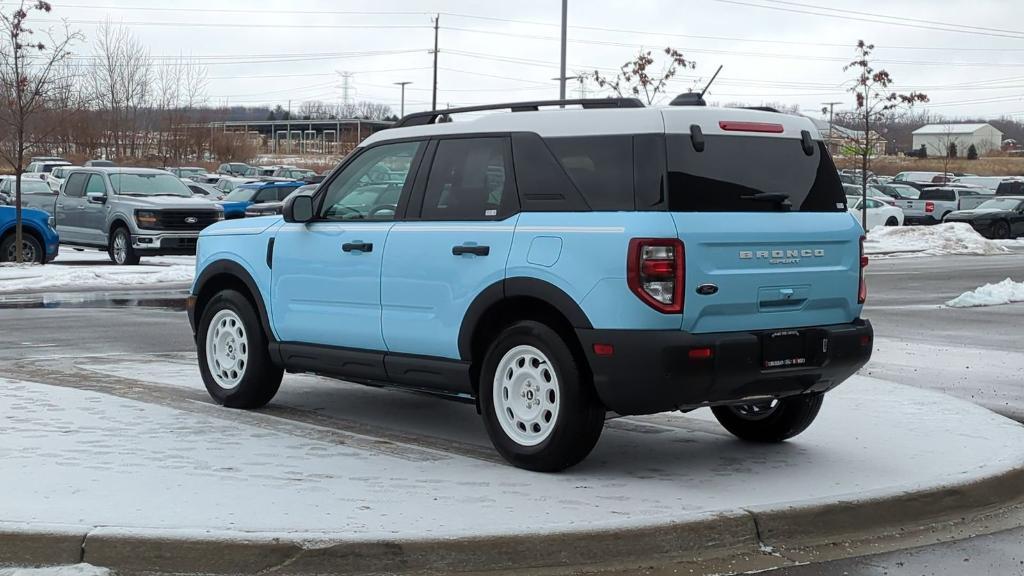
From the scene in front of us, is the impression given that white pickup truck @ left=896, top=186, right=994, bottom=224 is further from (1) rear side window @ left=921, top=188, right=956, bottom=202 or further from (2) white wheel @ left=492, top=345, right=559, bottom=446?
(2) white wheel @ left=492, top=345, right=559, bottom=446

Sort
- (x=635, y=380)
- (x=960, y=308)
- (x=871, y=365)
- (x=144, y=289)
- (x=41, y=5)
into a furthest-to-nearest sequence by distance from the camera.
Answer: (x=41, y=5)
(x=144, y=289)
(x=960, y=308)
(x=871, y=365)
(x=635, y=380)

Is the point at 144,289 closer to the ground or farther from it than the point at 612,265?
closer to the ground

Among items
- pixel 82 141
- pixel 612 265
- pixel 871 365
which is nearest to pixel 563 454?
pixel 612 265

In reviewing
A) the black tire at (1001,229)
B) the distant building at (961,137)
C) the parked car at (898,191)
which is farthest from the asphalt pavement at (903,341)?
the distant building at (961,137)

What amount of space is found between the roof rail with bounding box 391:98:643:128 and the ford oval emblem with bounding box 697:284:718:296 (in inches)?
41.9

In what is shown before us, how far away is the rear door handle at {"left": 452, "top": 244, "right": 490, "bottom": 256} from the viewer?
7078 millimetres

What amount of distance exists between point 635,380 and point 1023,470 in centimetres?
224

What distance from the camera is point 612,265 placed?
253 inches

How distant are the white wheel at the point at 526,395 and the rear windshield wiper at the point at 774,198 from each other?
4.55ft

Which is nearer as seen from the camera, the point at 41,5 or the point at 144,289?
the point at 144,289

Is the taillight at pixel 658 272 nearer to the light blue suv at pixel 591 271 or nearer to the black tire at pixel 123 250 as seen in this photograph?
the light blue suv at pixel 591 271

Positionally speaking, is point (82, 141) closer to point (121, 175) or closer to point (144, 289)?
point (121, 175)

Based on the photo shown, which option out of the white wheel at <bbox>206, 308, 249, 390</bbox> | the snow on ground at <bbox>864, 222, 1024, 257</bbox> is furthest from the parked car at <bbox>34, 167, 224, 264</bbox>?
the snow on ground at <bbox>864, 222, 1024, 257</bbox>

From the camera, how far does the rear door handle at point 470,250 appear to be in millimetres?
7078
